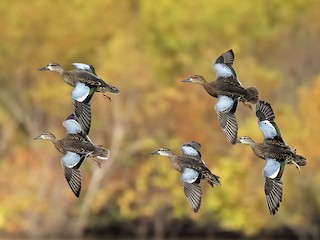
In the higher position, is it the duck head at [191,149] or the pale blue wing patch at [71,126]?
the duck head at [191,149]

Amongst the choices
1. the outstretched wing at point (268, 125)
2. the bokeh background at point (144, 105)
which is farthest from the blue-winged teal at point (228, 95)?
the bokeh background at point (144, 105)

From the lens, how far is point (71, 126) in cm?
1130

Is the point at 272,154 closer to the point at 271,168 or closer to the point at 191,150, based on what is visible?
the point at 271,168

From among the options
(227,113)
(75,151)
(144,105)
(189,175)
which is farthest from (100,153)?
(144,105)

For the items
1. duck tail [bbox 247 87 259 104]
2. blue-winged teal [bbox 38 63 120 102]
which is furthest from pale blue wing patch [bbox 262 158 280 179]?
blue-winged teal [bbox 38 63 120 102]

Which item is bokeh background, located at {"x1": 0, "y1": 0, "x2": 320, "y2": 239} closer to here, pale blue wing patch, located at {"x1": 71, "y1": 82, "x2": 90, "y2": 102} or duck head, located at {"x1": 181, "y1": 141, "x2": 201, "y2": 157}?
duck head, located at {"x1": 181, "y1": 141, "x2": 201, "y2": 157}

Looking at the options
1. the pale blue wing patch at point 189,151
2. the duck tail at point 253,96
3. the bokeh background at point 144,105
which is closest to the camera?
the duck tail at point 253,96

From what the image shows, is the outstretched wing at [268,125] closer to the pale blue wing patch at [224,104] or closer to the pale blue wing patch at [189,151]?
the pale blue wing patch at [224,104]

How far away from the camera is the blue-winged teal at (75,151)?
429 inches

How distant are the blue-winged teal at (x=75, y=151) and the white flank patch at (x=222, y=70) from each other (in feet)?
4.60

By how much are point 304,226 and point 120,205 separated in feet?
33.0

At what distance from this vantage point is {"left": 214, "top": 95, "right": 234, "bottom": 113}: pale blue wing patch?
11125 mm

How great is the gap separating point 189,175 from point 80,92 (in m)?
1.24

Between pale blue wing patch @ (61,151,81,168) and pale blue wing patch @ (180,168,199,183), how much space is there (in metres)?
0.97
